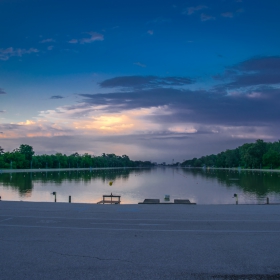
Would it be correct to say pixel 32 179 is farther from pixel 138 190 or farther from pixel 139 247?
pixel 139 247

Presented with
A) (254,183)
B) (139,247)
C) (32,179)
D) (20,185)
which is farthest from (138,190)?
(139,247)

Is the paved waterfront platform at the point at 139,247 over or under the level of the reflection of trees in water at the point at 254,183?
over

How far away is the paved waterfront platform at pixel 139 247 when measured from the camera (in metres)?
7.39

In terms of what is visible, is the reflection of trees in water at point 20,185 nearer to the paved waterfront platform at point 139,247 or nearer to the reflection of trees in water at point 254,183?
the paved waterfront platform at point 139,247

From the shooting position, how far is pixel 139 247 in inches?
374

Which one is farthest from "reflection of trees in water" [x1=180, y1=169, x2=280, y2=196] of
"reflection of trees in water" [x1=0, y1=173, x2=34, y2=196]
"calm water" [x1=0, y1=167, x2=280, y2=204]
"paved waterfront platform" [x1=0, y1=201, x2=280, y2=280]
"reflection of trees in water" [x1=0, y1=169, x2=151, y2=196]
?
"paved waterfront platform" [x1=0, y1=201, x2=280, y2=280]

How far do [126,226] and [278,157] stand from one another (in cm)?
14675

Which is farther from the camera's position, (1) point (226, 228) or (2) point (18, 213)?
(2) point (18, 213)

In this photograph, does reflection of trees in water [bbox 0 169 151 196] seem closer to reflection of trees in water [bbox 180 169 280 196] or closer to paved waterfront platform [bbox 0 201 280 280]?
reflection of trees in water [bbox 180 169 280 196]

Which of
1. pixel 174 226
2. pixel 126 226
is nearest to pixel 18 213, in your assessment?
pixel 126 226

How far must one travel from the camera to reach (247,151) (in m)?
157

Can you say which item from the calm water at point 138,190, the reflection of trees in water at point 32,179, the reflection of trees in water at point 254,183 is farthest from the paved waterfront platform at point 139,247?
the reflection of trees in water at point 254,183

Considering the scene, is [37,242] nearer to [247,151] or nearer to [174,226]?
[174,226]

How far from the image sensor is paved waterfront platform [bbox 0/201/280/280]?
7.39m
